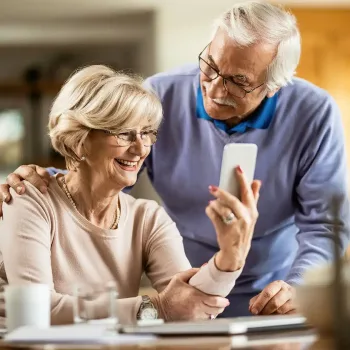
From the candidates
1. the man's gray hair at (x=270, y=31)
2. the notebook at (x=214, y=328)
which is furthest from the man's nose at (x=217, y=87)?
the notebook at (x=214, y=328)

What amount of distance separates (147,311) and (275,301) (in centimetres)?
30

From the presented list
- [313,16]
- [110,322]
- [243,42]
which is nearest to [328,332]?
[110,322]

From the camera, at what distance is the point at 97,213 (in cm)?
197

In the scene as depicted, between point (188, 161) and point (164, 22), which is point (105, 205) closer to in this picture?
point (188, 161)

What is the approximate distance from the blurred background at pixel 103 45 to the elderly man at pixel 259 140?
2599 mm

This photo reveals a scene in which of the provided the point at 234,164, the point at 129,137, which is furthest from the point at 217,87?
the point at 234,164

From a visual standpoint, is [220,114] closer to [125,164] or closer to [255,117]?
[255,117]

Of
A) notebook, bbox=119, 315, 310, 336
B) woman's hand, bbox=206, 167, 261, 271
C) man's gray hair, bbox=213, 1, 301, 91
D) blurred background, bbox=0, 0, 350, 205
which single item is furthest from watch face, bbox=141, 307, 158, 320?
blurred background, bbox=0, 0, 350, 205

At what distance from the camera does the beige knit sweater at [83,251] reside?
1733 mm

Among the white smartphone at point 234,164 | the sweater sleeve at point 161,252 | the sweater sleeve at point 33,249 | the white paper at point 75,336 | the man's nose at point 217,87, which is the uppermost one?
the white smartphone at point 234,164

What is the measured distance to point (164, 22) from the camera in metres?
5.96

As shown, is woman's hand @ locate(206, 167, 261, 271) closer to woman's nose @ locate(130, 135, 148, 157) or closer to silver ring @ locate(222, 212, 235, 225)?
silver ring @ locate(222, 212, 235, 225)

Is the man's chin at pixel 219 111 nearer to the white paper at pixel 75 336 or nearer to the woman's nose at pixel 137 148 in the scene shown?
the woman's nose at pixel 137 148

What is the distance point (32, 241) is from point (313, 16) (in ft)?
14.0
